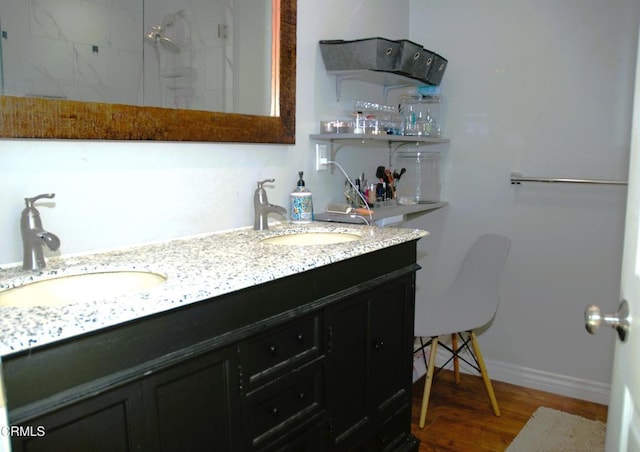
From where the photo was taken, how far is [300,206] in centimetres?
202

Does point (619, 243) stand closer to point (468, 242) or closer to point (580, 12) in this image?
point (468, 242)

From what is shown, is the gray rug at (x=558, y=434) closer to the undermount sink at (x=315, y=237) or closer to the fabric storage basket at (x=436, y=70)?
the undermount sink at (x=315, y=237)

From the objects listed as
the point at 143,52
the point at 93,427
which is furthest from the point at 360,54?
the point at 93,427

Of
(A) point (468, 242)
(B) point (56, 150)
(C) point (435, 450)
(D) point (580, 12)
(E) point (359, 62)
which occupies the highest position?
(D) point (580, 12)

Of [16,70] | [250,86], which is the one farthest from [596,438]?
[16,70]

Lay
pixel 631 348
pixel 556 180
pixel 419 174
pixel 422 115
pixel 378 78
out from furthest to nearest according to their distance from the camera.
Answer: pixel 419 174
pixel 422 115
pixel 556 180
pixel 378 78
pixel 631 348

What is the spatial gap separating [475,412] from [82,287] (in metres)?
1.99

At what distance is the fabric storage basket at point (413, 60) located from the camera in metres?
2.28

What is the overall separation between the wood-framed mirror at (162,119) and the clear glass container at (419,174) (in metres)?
1.08

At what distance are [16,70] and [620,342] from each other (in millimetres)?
1391

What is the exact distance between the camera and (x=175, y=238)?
1662 millimetres

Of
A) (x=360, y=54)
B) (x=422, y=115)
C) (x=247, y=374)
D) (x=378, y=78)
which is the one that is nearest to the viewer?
(x=247, y=374)

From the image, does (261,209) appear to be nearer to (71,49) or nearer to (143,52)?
(143,52)

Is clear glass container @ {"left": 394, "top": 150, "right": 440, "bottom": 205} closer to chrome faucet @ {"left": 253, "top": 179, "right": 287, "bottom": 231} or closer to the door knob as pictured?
chrome faucet @ {"left": 253, "top": 179, "right": 287, "bottom": 231}
